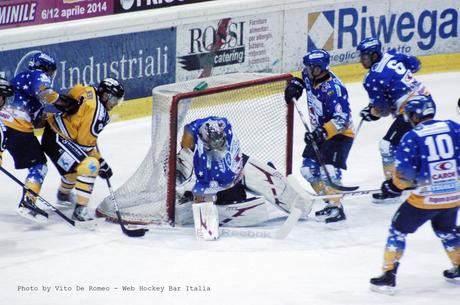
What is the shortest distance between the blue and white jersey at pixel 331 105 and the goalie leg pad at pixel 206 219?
3.03ft

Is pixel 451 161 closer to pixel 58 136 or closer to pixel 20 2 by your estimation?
pixel 58 136

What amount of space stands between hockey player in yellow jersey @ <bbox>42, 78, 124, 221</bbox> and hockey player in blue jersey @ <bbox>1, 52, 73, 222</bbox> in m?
0.10

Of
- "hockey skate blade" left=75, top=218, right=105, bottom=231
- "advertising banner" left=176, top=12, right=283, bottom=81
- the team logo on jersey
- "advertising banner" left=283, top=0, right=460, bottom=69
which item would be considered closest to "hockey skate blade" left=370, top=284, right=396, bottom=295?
"hockey skate blade" left=75, top=218, right=105, bottom=231

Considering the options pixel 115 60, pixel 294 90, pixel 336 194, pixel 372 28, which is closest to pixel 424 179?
pixel 336 194

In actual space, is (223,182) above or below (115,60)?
below

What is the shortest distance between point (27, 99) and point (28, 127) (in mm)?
176

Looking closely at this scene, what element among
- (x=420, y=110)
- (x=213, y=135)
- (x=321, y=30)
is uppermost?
(x=321, y=30)

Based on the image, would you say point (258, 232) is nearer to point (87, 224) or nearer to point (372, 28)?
point (87, 224)

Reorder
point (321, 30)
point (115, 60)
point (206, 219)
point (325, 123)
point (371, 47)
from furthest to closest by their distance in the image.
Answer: point (321, 30), point (115, 60), point (371, 47), point (325, 123), point (206, 219)

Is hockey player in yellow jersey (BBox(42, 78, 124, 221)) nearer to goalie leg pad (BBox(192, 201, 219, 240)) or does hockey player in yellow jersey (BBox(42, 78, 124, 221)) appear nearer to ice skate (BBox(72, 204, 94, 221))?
ice skate (BBox(72, 204, 94, 221))

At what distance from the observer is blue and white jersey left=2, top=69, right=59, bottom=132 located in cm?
732

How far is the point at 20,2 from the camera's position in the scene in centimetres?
975

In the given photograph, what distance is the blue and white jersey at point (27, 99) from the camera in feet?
24.0

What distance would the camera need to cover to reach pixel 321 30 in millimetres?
10758
